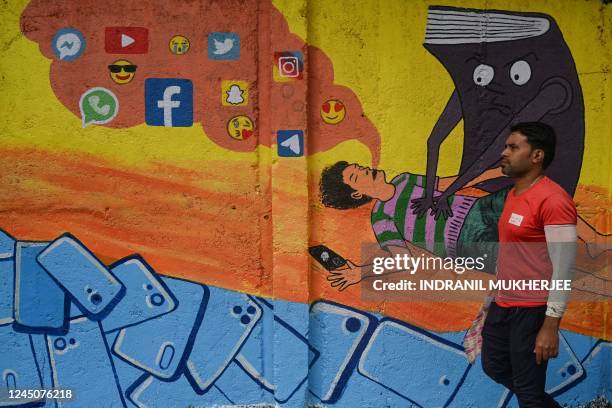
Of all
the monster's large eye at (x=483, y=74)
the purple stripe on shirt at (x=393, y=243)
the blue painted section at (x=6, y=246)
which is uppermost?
the monster's large eye at (x=483, y=74)

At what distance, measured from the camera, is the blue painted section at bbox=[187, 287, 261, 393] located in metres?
3.56

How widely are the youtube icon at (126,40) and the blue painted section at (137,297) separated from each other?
1319 mm

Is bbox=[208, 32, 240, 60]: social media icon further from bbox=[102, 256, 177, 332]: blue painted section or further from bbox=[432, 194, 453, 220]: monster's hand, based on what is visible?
bbox=[432, 194, 453, 220]: monster's hand

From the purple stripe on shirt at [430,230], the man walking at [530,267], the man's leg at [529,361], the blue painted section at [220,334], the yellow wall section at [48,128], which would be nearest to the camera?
the man walking at [530,267]

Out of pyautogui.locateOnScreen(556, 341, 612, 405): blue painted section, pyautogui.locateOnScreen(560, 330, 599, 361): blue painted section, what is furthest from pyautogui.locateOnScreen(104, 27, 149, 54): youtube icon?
pyautogui.locateOnScreen(556, 341, 612, 405): blue painted section

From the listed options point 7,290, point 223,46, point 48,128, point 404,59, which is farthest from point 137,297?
point 404,59

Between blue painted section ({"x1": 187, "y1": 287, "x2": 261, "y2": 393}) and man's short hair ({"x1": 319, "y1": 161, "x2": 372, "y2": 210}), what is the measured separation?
836mm

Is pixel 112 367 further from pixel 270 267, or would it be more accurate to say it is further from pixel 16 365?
pixel 270 267

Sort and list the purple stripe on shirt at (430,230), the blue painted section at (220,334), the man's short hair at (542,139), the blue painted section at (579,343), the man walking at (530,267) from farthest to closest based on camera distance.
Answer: the blue painted section at (579,343) < the purple stripe on shirt at (430,230) < the blue painted section at (220,334) < the man's short hair at (542,139) < the man walking at (530,267)

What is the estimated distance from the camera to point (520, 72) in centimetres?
366

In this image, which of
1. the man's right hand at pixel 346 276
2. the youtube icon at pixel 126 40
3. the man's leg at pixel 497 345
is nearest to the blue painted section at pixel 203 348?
the man's right hand at pixel 346 276

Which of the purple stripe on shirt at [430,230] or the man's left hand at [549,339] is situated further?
the purple stripe on shirt at [430,230]

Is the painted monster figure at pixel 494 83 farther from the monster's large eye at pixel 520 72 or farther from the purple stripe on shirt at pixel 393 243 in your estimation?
the purple stripe on shirt at pixel 393 243

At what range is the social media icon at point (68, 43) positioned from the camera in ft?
11.3
